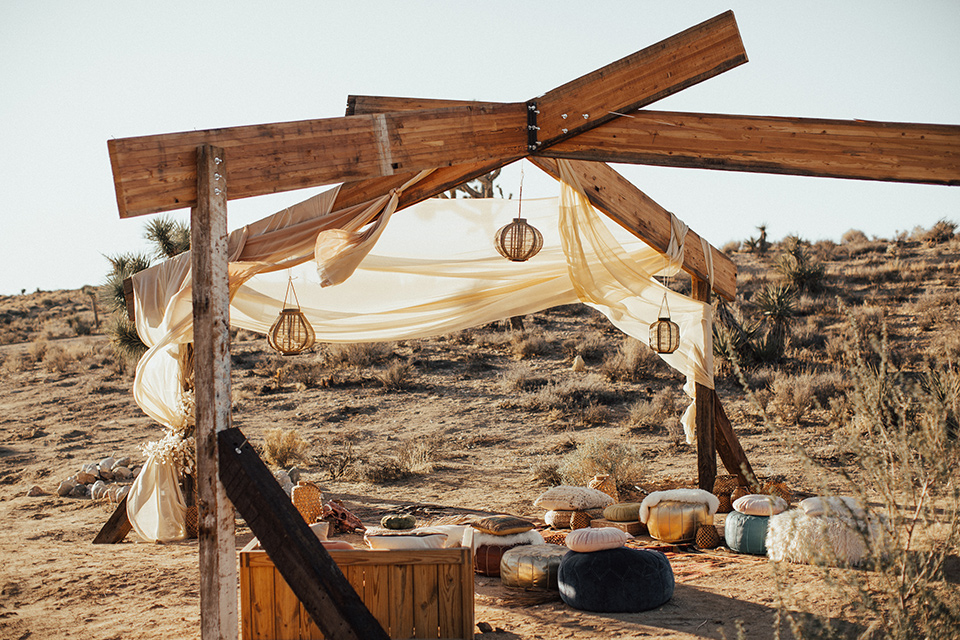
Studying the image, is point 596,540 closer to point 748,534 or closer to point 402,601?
point 402,601

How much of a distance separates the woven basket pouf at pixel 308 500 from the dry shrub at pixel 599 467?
2945 millimetres

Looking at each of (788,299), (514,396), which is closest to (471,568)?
(514,396)

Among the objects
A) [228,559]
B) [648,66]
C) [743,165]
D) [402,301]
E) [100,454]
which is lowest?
[100,454]

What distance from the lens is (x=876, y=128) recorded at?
3.98 meters

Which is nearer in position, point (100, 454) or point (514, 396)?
point (100, 454)

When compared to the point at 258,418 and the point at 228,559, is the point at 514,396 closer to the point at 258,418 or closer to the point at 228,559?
the point at 258,418

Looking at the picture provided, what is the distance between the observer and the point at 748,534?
19.1 feet

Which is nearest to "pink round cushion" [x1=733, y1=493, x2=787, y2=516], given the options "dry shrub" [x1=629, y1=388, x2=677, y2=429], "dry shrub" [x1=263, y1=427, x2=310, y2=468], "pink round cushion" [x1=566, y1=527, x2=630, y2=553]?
"pink round cushion" [x1=566, y1=527, x2=630, y2=553]

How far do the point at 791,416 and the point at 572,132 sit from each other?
27.1ft

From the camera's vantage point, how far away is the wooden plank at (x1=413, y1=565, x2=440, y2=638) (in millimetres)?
3994

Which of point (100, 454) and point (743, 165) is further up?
point (743, 165)

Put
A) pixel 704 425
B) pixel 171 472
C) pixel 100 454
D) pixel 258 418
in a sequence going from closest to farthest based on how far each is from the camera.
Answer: pixel 171 472
pixel 704 425
pixel 100 454
pixel 258 418

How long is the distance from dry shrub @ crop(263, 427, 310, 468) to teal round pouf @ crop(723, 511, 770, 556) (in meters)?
6.17

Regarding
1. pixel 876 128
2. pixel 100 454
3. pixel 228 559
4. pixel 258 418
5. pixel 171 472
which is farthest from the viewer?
pixel 258 418
